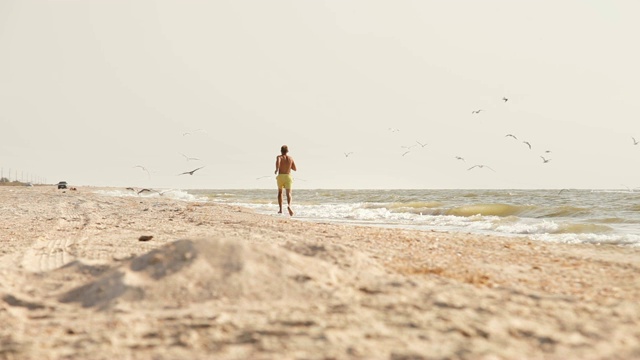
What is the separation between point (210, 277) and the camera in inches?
189

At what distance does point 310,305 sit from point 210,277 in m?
0.96

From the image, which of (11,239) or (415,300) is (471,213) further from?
(415,300)

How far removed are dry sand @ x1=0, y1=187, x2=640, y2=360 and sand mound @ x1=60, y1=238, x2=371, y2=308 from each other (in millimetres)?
16

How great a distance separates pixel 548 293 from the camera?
5051 millimetres

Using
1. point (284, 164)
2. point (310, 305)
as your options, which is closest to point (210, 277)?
point (310, 305)

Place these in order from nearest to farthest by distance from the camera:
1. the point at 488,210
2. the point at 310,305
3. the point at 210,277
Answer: the point at 310,305, the point at 210,277, the point at 488,210

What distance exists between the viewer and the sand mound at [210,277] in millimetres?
4562

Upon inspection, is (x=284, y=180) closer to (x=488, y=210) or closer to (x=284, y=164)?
(x=284, y=164)

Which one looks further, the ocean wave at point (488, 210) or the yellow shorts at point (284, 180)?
the ocean wave at point (488, 210)

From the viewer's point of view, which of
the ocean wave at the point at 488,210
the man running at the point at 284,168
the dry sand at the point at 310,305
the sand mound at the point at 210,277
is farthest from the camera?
the ocean wave at the point at 488,210

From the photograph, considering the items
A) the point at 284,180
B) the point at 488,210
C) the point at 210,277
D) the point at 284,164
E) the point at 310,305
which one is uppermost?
the point at 284,164

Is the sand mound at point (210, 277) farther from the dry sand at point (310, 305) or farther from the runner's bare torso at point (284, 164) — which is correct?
the runner's bare torso at point (284, 164)

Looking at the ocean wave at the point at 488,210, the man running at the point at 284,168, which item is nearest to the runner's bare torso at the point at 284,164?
the man running at the point at 284,168

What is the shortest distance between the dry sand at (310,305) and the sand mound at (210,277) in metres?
0.02
